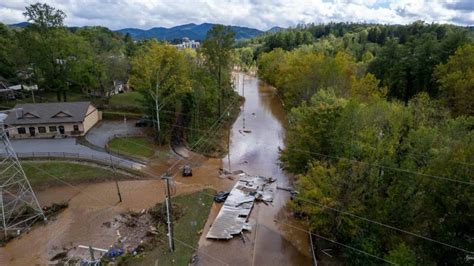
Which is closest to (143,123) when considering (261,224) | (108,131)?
(108,131)

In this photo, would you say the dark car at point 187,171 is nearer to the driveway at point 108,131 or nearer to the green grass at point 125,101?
the driveway at point 108,131

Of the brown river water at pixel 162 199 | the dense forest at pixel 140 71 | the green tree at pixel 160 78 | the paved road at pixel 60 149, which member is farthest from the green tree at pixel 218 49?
the paved road at pixel 60 149

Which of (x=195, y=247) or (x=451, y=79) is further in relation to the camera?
(x=451, y=79)

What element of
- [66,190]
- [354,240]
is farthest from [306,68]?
[66,190]

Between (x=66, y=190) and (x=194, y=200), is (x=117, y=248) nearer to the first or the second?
(x=194, y=200)

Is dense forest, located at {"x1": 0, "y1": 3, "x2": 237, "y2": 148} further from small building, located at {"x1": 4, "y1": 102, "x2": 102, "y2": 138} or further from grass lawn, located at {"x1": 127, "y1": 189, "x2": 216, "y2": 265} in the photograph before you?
grass lawn, located at {"x1": 127, "y1": 189, "x2": 216, "y2": 265}

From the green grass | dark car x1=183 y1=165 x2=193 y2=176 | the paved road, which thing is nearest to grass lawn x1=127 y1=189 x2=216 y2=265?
dark car x1=183 y1=165 x2=193 y2=176
